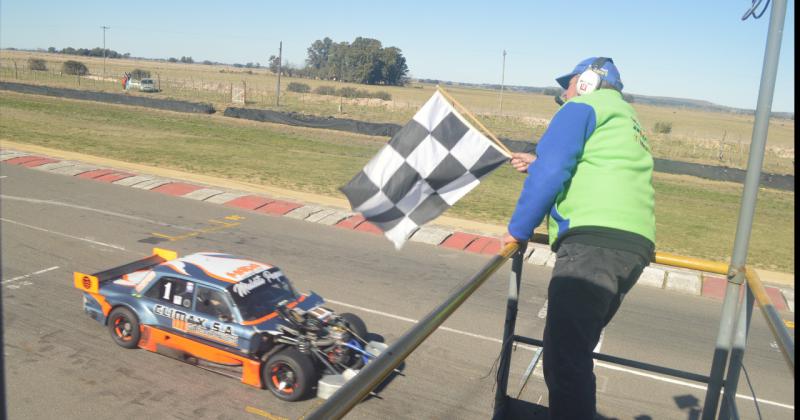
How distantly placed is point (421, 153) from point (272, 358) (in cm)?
410

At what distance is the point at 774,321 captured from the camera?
2.62 m

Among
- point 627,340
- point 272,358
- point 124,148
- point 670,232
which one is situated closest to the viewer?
point 272,358

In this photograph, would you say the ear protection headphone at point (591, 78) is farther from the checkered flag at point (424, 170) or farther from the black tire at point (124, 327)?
the black tire at point (124, 327)

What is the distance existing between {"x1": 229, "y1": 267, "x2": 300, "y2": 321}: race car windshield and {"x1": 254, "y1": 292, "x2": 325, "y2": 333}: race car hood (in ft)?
0.30

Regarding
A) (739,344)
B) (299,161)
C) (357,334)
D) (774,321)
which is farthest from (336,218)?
(774,321)

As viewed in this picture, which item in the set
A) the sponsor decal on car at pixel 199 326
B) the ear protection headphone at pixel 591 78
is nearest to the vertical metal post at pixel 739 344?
the ear protection headphone at pixel 591 78

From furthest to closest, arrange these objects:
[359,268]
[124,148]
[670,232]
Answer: [124,148] → [670,232] → [359,268]

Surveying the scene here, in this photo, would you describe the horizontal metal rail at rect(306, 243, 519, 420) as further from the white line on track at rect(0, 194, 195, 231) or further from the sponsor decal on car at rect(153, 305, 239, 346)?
the white line on track at rect(0, 194, 195, 231)

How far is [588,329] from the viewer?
2820 mm

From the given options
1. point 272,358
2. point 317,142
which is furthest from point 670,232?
point 317,142

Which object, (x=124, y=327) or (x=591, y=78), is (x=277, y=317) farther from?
(x=591, y=78)

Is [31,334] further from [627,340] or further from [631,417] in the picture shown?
[627,340]

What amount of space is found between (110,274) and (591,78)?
8.33 meters

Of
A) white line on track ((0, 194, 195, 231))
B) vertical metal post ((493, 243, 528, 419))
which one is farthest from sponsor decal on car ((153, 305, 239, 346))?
white line on track ((0, 194, 195, 231))
